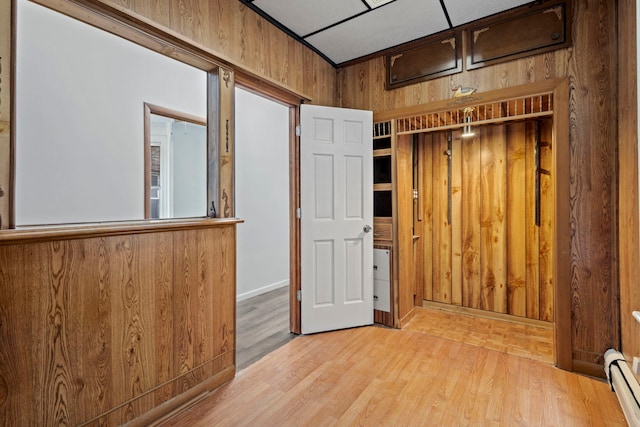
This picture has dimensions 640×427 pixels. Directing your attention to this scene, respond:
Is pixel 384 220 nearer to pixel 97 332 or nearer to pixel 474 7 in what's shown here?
pixel 474 7

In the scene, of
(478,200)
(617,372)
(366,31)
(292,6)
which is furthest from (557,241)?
(292,6)

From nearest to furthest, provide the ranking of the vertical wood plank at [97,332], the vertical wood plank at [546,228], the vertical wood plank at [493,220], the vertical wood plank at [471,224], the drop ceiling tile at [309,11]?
the vertical wood plank at [97,332], the drop ceiling tile at [309,11], the vertical wood plank at [546,228], the vertical wood plank at [493,220], the vertical wood plank at [471,224]

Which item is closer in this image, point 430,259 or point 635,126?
point 635,126

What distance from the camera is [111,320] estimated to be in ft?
4.88

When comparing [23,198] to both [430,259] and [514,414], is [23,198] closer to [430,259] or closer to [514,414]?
[514,414]

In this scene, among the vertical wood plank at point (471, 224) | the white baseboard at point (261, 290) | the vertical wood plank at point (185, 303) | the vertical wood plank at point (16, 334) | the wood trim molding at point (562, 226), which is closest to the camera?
the vertical wood plank at point (16, 334)

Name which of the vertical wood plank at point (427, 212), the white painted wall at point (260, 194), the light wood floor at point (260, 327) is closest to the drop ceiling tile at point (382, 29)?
the vertical wood plank at point (427, 212)

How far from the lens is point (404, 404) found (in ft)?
5.79

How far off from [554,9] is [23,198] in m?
3.95

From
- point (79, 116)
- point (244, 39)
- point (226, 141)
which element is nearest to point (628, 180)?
point (226, 141)

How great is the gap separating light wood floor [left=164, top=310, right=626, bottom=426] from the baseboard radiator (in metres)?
0.08

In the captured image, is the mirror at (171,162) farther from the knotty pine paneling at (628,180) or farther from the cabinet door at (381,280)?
the knotty pine paneling at (628,180)

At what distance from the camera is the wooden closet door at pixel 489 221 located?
2.96m

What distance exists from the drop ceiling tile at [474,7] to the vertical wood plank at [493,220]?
116cm
